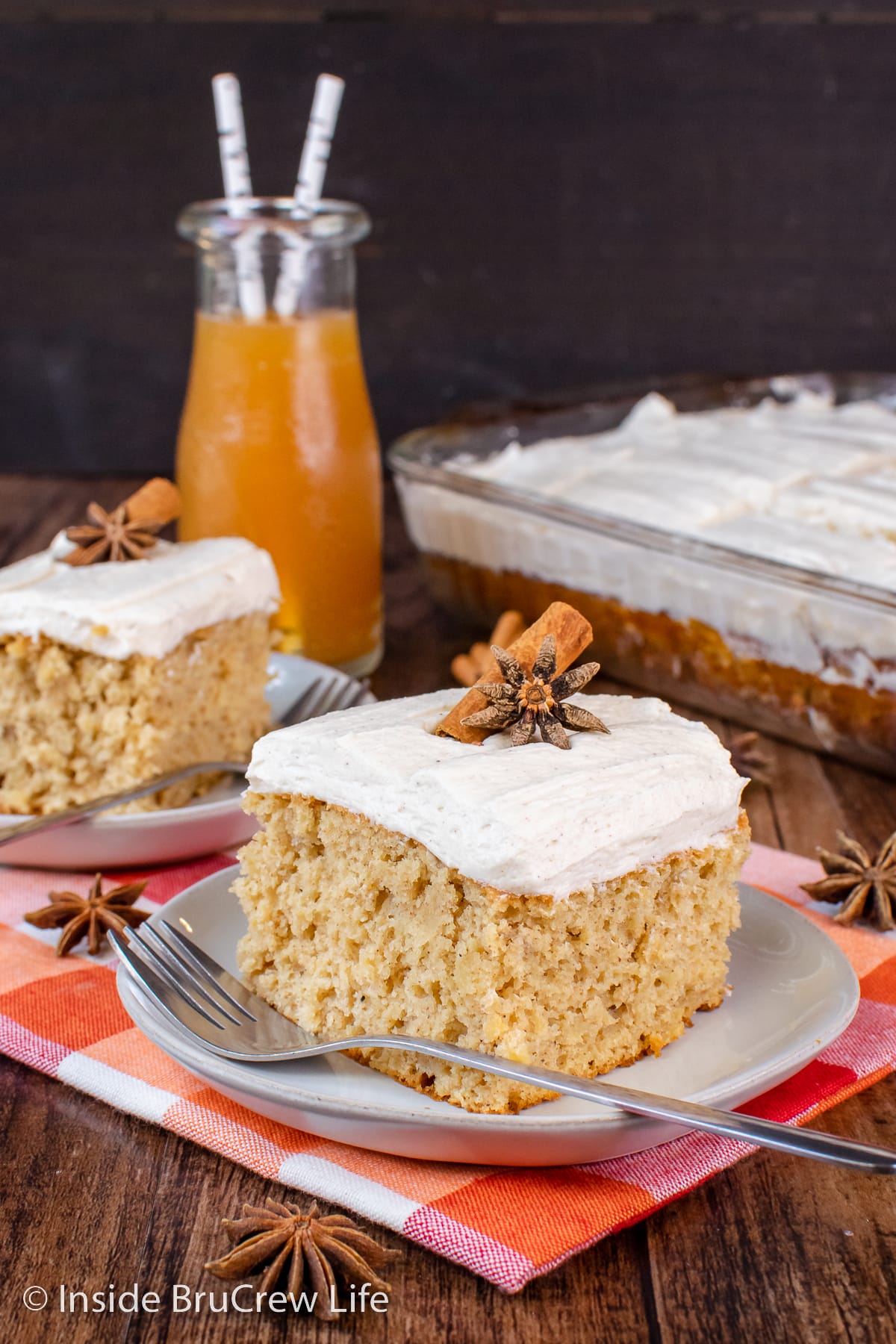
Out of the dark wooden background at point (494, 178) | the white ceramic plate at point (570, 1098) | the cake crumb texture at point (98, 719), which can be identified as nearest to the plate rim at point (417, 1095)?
the white ceramic plate at point (570, 1098)

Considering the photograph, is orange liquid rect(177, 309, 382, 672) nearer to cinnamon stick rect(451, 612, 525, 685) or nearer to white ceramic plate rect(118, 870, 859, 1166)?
cinnamon stick rect(451, 612, 525, 685)

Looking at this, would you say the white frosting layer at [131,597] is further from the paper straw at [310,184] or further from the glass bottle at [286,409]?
the paper straw at [310,184]

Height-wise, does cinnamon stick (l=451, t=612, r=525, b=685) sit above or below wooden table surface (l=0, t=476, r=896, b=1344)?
below

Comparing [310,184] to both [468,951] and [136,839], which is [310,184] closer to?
[136,839]

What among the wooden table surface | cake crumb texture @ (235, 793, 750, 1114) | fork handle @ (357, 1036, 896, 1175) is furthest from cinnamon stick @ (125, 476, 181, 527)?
fork handle @ (357, 1036, 896, 1175)

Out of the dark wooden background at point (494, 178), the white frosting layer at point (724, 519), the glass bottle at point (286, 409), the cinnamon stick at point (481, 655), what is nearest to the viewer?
the white frosting layer at point (724, 519)

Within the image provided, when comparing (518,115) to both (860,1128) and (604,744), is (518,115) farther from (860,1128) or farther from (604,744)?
(860,1128)

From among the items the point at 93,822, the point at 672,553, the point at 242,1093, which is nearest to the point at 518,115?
the point at 672,553
